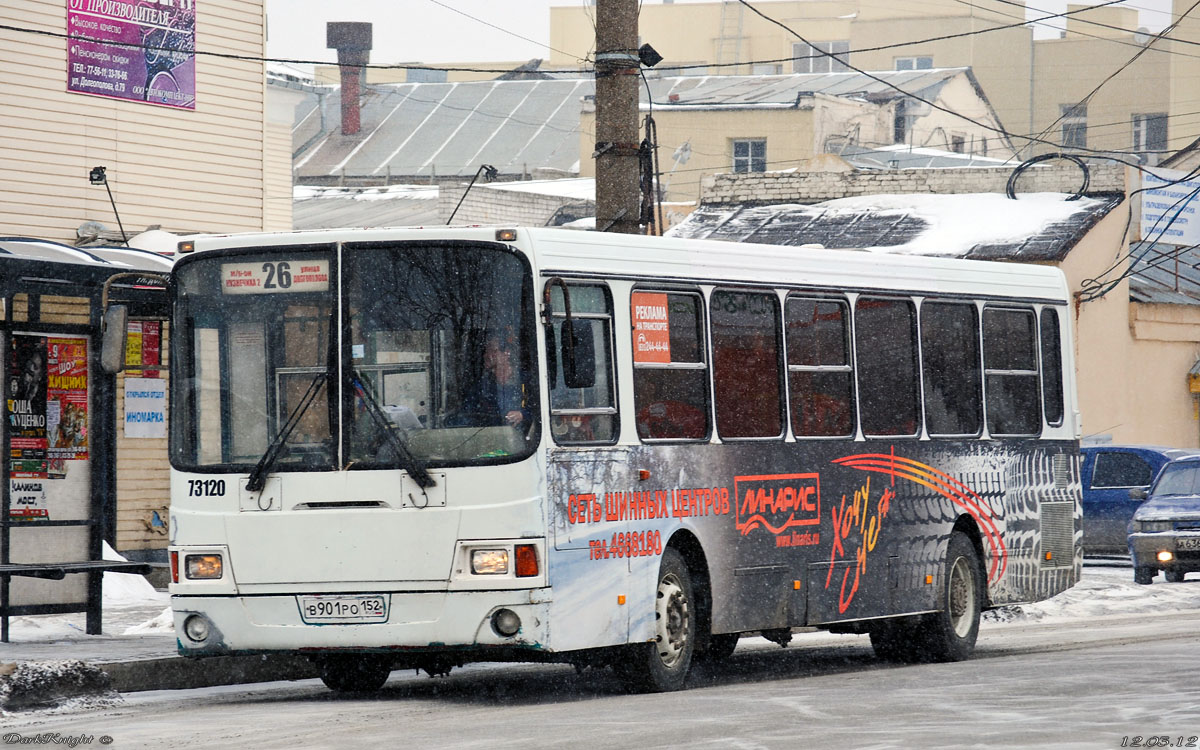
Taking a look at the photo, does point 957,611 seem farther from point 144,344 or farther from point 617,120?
point 144,344

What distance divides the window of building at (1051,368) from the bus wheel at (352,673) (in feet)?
20.3

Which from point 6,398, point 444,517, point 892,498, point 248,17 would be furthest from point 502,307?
point 248,17

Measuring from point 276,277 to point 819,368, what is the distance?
3.86 meters

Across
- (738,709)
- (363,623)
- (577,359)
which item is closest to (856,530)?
(738,709)

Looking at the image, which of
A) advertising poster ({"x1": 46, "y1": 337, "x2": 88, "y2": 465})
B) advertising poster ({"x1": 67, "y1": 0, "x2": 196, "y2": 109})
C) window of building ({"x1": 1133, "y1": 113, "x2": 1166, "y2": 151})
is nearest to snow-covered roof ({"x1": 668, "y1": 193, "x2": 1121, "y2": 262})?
advertising poster ({"x1": 67, "y1": 0, "x2": 196, "y2": 109})

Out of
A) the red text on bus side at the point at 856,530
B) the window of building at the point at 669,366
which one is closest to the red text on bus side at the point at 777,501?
the red text on bus side at the point at 856,530

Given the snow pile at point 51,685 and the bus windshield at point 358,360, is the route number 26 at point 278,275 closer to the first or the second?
the bus windshield at point 358,360

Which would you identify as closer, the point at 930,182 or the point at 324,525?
the point at 324,525

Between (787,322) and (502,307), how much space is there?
9.12 ft

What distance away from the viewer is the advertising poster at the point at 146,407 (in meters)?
18.0

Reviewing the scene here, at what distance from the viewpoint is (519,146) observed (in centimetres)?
6606

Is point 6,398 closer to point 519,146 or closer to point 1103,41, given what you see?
point 519,146

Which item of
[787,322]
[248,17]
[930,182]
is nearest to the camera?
[787,322]

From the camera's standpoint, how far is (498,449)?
10375 mm
